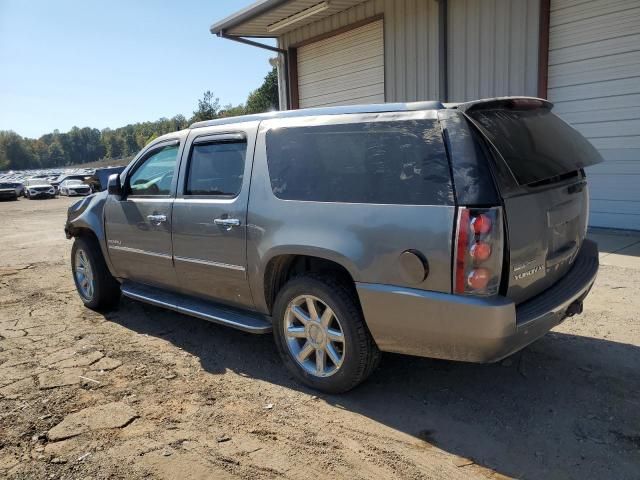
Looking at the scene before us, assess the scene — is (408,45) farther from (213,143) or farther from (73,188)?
(73,188)

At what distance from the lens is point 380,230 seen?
3.09 meters

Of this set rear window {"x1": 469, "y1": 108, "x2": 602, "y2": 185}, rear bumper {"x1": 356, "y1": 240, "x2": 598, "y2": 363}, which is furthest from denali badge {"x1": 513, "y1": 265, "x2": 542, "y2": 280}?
rear window {"x1": 469, "y1": 108, "x2": 602, "y2": 185}

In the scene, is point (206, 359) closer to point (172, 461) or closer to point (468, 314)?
point (172, 461)

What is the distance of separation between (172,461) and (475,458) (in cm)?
163

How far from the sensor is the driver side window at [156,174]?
15.3 ft

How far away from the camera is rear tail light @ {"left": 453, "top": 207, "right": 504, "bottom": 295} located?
280 centimetres

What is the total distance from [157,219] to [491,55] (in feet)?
23.1

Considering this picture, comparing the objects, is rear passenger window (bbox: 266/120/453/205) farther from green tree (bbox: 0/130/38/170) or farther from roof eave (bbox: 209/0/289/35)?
green tree (bbox: 0/130/38/170)

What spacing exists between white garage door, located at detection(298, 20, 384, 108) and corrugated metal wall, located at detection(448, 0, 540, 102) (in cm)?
193

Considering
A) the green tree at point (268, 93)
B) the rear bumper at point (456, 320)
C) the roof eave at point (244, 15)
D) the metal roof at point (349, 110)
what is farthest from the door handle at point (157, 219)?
the green tree at point (268, 93)

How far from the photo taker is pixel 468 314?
284 cm

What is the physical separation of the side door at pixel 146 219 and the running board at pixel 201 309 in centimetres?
10

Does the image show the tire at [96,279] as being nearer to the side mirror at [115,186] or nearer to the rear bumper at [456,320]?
the side mirror at [115,186]

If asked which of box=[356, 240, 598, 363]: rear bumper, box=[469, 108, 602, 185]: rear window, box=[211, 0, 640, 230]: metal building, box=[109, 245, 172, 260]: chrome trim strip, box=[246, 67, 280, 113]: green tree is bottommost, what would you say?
box=[356, 240, 598, 363]: rear bumper
